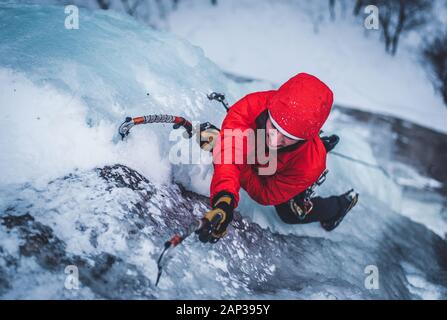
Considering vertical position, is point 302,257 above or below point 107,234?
below

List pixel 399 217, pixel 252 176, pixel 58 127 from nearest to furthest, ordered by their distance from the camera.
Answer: pixel 58 127 < pixel 252 176 < pixel 399 217

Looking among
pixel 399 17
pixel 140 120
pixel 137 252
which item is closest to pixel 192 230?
pixel 137 252

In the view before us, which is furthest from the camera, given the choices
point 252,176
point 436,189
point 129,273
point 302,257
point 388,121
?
point 388,121

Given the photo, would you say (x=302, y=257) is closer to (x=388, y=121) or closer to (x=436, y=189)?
(x=436, y=189)

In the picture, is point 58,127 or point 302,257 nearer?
point 58,127

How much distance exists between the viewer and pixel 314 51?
10.0 metres

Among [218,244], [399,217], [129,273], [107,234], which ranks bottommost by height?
[399,217]

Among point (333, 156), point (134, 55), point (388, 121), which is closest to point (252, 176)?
point (134, 55)

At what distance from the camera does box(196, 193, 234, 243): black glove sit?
153 centimetres

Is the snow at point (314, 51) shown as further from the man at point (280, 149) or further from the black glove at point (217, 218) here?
the black glove at point (217, 218)

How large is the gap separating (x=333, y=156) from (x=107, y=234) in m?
3.05

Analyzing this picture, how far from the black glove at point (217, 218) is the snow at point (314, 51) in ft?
19.0

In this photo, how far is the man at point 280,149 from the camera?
67.3 inches

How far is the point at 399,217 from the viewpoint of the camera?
12.9 feet
